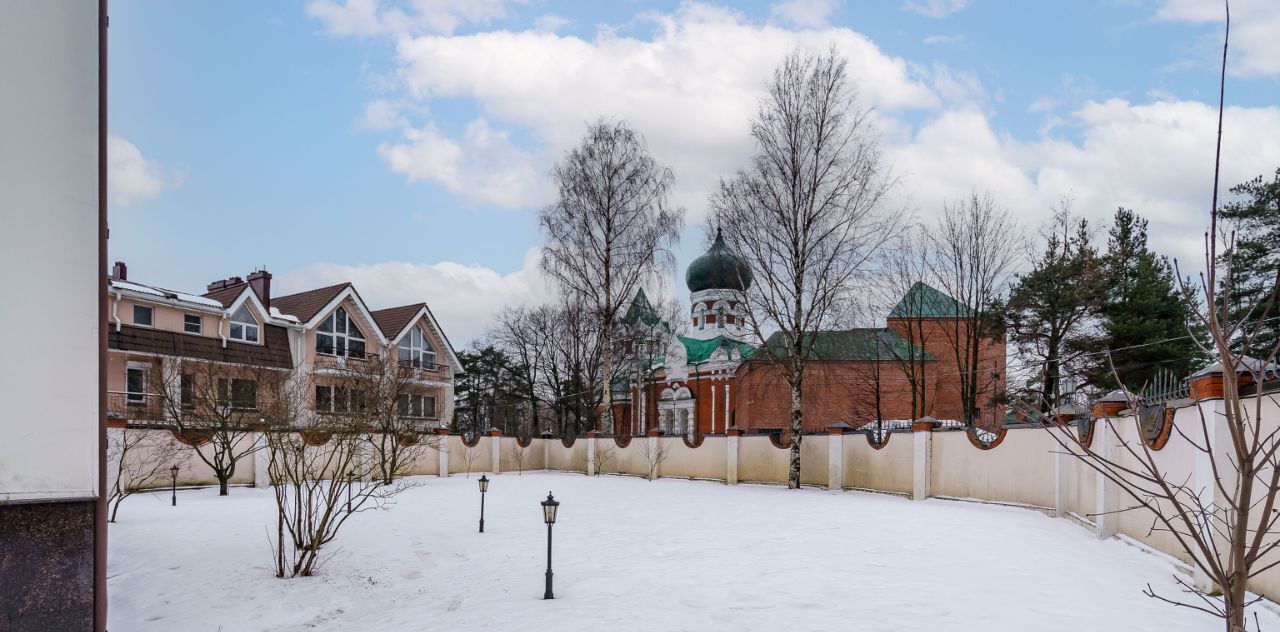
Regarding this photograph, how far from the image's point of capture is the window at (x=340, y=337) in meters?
29.4

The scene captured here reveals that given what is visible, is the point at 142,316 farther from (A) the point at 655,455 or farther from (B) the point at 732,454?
(B) the point at 732,454

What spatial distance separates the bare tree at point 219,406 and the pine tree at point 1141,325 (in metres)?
20.8

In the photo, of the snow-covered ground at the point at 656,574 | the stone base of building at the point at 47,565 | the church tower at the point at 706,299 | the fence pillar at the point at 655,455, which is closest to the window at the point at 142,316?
the snow-covered ground at the point at 656,574

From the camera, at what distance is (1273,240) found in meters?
23.6

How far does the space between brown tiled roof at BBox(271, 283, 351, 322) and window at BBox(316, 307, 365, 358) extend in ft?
1.85

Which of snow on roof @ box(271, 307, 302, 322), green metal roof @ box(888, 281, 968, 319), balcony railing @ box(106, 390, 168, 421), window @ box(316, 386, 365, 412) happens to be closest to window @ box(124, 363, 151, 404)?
balcony railing @ box(106, 390, 168, 421)

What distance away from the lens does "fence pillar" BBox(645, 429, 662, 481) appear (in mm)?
24750

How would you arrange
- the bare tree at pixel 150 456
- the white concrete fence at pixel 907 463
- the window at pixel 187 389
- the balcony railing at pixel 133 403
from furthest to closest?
the balcony railing at pixel 133 403, the window at pixel 187 389, the bare tree at pixel 150 456, the white concrete fence at pixel 907 463

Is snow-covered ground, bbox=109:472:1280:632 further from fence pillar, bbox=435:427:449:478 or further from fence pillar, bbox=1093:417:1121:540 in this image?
fence pillar, bbox=435:427:449:478

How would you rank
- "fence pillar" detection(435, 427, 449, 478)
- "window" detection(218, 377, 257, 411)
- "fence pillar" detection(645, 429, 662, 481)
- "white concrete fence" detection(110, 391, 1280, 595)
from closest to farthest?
"white concrete fence" detection(110, 391, 1280, 595), "window" detection(218, 377, 257, 411), "fence pillar" detection(645, 429, 662, 481), "fence pillar" detection(435, 427, 449, 478)

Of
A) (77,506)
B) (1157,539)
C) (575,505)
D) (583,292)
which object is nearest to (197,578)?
(77,506)

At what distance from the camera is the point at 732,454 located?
2248cm

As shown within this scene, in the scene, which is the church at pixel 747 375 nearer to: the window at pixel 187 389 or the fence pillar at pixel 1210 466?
the window at pixel 187 389

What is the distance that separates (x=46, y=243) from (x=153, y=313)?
70.1 ft
